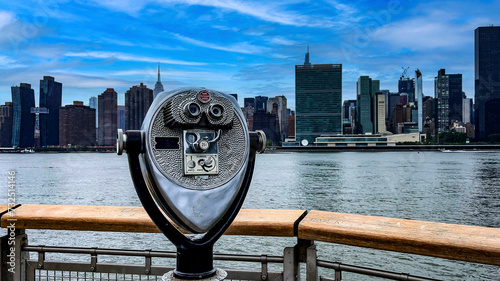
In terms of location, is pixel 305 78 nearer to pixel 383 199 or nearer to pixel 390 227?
pixel 383 199

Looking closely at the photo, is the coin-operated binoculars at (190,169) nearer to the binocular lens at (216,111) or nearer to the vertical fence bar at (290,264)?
the binocular lens at (216,111)

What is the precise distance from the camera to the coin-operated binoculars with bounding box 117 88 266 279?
2.18m

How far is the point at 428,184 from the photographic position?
1729 inches

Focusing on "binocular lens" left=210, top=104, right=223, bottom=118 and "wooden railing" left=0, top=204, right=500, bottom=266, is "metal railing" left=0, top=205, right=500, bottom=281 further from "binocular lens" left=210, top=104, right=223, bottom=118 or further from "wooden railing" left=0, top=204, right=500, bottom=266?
"binocular lens" left=210, top=104, right=223, bottom=118

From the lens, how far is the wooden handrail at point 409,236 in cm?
199

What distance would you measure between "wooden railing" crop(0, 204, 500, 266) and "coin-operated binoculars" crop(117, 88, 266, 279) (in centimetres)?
24

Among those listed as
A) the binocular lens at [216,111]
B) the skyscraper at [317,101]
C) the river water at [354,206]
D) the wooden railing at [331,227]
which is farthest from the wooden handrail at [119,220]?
the skyscraper at [317,101]

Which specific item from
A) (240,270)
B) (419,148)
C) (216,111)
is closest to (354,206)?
(240,270)

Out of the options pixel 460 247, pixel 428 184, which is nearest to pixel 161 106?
pixel 460 247

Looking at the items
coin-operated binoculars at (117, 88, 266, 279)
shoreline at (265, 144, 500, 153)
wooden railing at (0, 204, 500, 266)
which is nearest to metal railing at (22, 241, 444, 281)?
wooden railing at (0, 204, 500, 266)

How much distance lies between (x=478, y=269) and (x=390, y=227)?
14961 millimetres

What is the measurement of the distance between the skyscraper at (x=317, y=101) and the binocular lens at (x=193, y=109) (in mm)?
152330

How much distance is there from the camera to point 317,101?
16125cm

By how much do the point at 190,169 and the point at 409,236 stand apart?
1.04 metres
